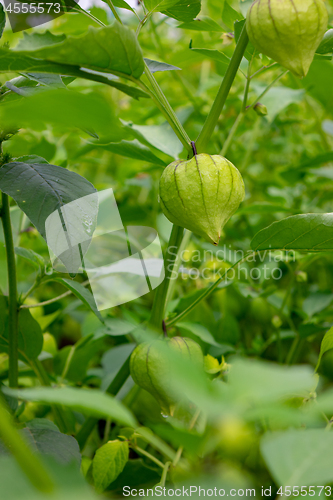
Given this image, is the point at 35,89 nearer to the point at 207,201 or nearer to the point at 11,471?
the point at 207,201

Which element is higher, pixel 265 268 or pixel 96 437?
pixel 265 268

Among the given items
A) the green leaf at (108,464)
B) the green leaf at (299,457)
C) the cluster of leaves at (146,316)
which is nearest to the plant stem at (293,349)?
the cluster of leaves at (146,316)

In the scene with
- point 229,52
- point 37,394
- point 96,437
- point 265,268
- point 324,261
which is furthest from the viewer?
point 229,52

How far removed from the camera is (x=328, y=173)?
0.78 meters

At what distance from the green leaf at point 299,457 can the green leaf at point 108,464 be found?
0.70 ft

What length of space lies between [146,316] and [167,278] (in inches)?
13.2

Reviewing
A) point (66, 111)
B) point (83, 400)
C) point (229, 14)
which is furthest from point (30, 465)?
point (229, 14)

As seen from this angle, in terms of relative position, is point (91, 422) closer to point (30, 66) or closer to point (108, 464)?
point (108, 464)

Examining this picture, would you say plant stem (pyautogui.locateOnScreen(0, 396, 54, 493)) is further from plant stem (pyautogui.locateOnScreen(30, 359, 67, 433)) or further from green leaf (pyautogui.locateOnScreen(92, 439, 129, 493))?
plant stem (pyautogui.locateOnScreen(30, 359, 67, 433))

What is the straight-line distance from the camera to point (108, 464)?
1.19 ft

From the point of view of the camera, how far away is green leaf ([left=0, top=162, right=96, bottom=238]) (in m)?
0.33

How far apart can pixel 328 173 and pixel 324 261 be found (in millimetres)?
203

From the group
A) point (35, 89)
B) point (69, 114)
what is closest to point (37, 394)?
point (69, 114)

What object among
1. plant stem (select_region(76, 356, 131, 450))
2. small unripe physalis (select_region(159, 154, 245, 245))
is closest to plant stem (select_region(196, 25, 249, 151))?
small unripe physalis (select_region(159, 154, 245, 245))
